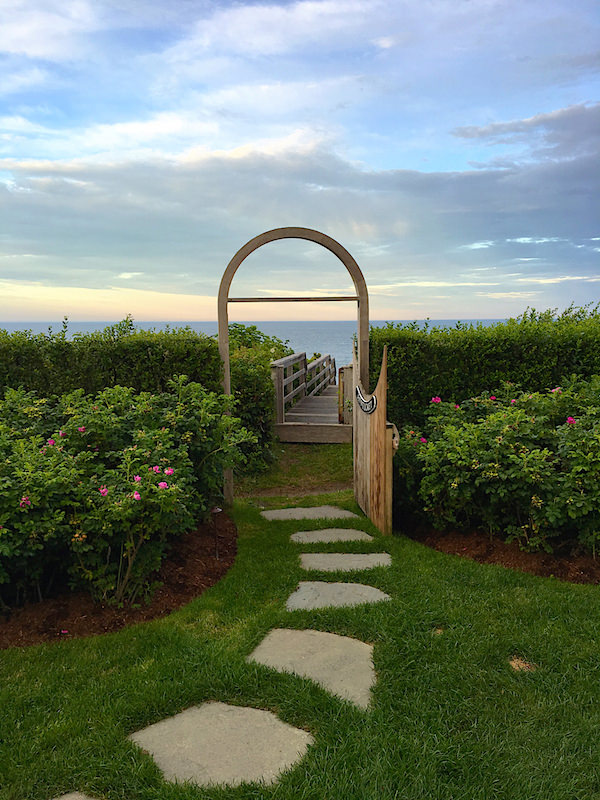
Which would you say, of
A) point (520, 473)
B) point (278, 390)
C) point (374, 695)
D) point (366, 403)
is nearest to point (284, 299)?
point (366, 403)

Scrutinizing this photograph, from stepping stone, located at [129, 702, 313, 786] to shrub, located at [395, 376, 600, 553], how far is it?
2.54 meters

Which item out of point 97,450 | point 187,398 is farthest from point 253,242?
point 97,450

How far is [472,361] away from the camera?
652 cm

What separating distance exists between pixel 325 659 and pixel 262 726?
59cm

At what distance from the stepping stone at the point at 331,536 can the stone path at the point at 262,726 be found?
3.90ft

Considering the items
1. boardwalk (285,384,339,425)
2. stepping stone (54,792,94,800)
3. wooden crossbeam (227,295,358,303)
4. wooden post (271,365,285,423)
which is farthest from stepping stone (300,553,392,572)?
boardwalk (285,384,339,425)

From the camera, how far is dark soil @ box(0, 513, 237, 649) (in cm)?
346

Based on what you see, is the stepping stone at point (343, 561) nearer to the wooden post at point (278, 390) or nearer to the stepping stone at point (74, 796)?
the stepping stone at point (74, 796)

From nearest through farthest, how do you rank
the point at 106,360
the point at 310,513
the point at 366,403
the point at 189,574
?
1. the point at 189,574
2. the point at 366,403
3. the point at 310,513
4. the point at 106,360

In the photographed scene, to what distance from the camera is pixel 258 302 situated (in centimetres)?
648

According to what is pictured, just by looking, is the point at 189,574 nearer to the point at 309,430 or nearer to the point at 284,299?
the point at 284,299

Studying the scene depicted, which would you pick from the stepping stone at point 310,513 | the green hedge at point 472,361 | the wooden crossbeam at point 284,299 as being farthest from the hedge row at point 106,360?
the green hedge at point 472,361

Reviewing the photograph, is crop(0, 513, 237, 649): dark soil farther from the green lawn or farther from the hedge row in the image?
the hedge row

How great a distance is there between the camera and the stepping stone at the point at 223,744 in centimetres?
227
